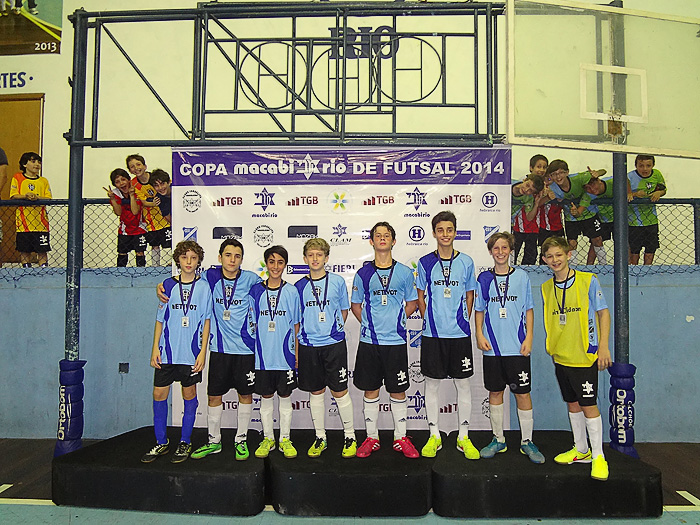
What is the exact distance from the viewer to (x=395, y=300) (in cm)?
413

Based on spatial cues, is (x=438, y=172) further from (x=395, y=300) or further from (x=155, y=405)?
(x=155, y=405)

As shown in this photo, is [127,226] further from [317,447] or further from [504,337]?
[504,337]

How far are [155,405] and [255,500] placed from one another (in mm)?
1180

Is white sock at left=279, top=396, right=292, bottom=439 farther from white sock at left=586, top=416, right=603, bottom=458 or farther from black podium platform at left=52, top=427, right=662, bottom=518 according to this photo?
white sock at left=586, top=416, right=603, bottom=458

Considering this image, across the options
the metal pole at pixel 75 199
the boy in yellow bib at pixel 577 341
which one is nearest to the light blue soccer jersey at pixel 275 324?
the metal pole at pixel 75 199

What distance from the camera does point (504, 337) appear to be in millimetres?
3967

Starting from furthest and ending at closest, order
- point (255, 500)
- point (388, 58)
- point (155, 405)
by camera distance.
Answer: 1. point (388, 58)
2. point (155, 405)
3. point (255, 500)

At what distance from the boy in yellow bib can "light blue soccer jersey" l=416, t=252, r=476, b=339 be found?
2.18ft

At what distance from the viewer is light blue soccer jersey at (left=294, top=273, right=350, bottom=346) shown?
13.4 ft

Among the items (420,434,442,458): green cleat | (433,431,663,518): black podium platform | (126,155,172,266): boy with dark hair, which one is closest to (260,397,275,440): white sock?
(420,434,442,458): green cleat

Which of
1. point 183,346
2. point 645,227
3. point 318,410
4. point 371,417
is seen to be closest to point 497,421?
point 371,417

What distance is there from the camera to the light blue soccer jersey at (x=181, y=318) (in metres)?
3.99

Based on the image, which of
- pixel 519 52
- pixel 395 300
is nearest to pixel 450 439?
pixel 395 300

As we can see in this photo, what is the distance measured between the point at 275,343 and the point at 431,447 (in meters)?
1.54
